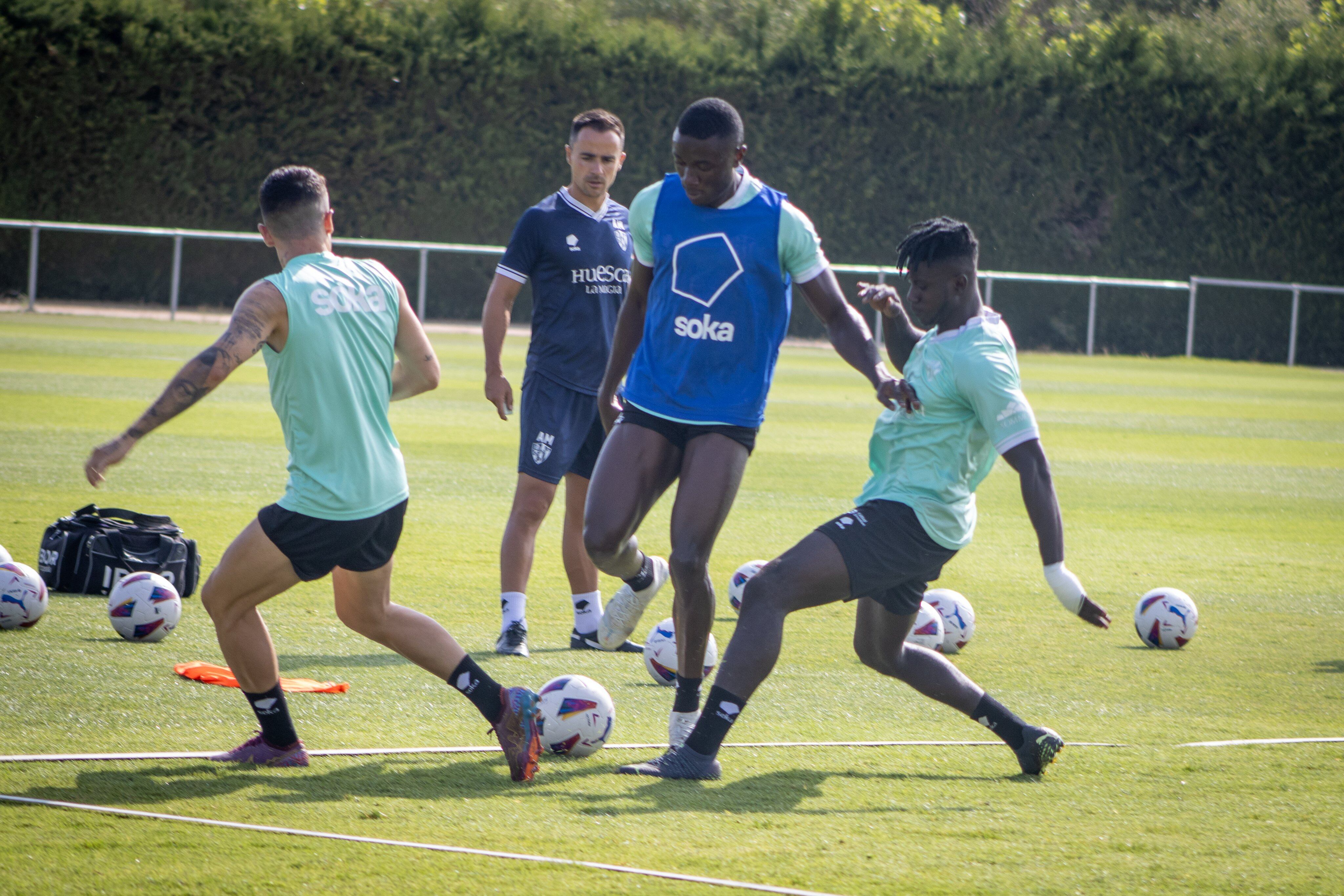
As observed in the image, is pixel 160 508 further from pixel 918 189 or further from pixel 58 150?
pixel 918 189

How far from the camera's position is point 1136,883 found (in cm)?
401

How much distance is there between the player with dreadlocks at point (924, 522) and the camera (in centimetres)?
485

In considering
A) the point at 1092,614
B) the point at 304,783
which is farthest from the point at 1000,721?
the point at 304,783

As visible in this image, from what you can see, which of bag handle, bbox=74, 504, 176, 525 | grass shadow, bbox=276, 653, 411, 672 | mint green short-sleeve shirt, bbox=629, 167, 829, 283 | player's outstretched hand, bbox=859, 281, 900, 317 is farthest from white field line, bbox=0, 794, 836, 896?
bag handle, bbox=74, 504, 176, 525

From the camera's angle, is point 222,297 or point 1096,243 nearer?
point 222,297

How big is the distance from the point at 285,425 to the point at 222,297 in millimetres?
26269

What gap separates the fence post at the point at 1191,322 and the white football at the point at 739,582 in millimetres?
25859

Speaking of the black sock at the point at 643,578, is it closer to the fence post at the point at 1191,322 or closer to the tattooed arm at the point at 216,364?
the tattooed arm at the point at 216,364

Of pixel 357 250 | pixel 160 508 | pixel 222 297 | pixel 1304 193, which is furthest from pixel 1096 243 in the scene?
pixel 160 508

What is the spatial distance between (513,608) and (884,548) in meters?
2.56

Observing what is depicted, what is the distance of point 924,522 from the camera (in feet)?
16.4

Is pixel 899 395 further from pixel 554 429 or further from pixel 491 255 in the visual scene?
pixel 491 255

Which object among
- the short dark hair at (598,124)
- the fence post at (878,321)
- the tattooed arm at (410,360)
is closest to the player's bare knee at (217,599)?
the tattooed arm at (410,360)

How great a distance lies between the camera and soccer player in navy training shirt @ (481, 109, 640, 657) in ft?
23.8
